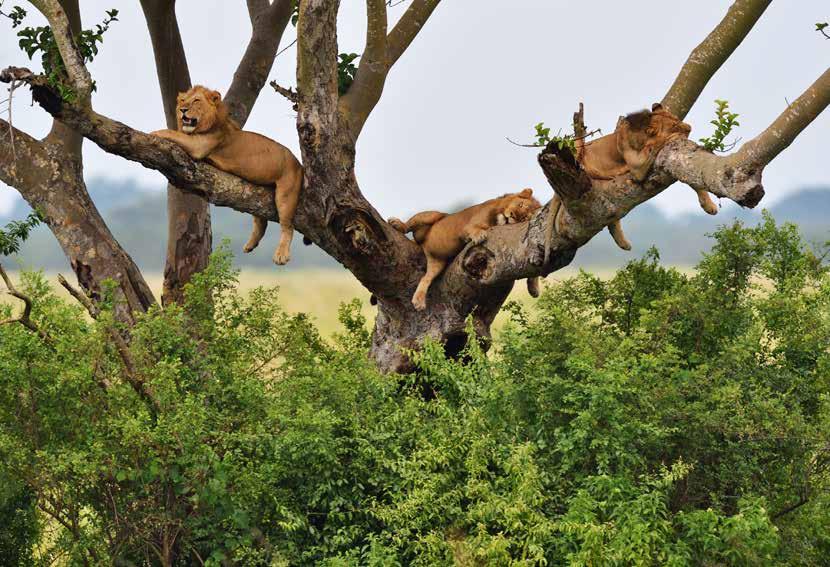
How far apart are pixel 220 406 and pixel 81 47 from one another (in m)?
3.84

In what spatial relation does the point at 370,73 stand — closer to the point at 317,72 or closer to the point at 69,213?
the point at 317,72

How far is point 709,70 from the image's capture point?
10.6 m

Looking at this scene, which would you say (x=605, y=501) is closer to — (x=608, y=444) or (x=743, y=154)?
(x=608, y=444)

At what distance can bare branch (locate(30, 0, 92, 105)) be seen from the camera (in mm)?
9734

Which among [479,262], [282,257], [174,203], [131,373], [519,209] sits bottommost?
[131,373]

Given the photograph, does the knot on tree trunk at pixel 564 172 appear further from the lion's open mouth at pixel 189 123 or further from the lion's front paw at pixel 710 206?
the lion's open mouth at pixel 189 123

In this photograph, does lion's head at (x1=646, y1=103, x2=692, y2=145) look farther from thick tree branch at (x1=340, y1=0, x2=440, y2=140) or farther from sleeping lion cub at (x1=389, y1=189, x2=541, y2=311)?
thick tree branch at (x1=340, y1=0, x2=440, y2=140)

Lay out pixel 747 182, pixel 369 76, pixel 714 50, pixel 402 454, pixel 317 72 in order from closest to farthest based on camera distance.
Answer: pixel 747 182, pixel 402 454, pixel 317 72, pixel 714 50, pixel 369 76

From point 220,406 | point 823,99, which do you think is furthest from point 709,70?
point 220,406

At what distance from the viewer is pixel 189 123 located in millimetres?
10398

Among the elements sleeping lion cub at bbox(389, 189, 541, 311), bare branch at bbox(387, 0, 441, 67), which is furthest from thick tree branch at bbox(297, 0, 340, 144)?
bare branch at bbox(387, 0, 441, 67)

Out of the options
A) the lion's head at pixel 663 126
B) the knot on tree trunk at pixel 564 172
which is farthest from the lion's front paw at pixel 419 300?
the lion's head at pixel 663 126

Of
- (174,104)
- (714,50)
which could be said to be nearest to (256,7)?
(174,104)

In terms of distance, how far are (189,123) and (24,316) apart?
2.40 m
